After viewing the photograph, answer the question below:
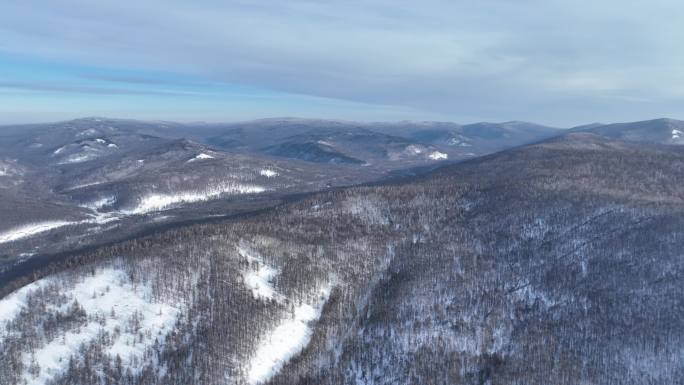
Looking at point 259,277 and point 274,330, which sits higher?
point 259,277

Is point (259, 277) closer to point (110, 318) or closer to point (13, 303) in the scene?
point (110, 318)

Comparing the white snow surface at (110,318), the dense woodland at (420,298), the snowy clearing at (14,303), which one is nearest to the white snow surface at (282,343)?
the dense woodland at (420,298)

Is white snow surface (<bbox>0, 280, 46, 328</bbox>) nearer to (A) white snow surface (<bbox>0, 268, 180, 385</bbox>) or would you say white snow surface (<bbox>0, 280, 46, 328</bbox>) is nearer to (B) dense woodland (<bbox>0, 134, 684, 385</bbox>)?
(A) white snow surface (<bbox>0, 268, 180, 385</bbox>)

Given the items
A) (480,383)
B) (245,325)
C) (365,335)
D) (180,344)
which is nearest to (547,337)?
(480,383)

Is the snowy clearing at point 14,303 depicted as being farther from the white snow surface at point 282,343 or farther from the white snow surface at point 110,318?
the white snow surface at point 282,343

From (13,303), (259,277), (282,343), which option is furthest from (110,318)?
(259,277)

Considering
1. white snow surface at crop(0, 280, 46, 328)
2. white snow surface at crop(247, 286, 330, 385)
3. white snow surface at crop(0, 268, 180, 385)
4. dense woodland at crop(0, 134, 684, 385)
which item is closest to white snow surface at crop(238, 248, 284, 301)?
dense woodland at crop(0, 134, 684, 385)
